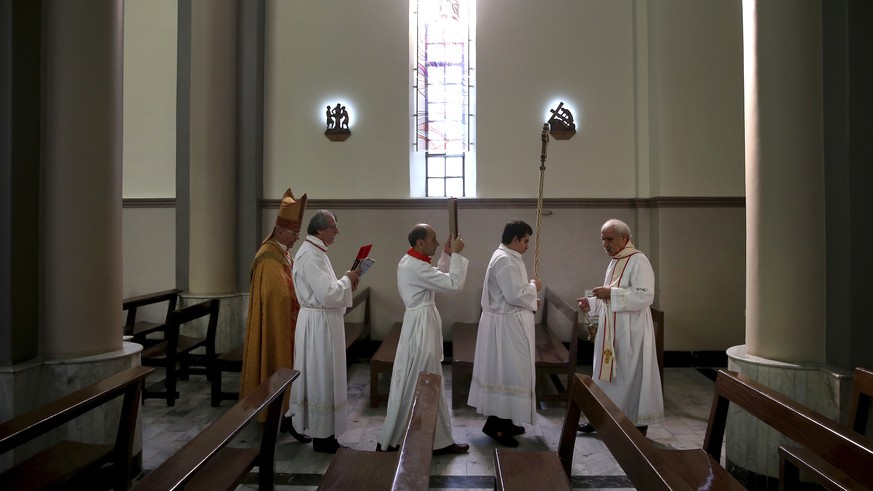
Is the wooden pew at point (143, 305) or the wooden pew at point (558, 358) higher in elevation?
the wooden pew at point (143, 305)

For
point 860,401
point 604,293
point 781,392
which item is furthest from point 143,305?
point 860,401

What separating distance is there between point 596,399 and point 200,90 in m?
5.73

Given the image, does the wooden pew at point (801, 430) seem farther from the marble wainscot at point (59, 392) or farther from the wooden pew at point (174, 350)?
the wooden pew at point (174, 350)

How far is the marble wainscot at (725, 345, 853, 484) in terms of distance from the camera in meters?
2.87

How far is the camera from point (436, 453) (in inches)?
142

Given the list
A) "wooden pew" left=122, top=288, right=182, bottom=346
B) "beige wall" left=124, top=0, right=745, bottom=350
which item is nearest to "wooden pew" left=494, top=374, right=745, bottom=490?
"wooden pew" left=122, top=288, right=182, bottom=346

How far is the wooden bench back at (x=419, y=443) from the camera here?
1.41m

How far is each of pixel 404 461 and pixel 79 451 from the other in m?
1.97

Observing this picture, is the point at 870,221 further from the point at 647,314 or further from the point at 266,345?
the point at 266,345

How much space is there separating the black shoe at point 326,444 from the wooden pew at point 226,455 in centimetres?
120

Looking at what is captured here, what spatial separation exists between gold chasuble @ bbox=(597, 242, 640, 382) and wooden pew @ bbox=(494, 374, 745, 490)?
126 cm

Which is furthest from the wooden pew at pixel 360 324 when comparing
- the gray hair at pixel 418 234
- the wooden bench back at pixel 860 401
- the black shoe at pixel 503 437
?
the wooden bench back at pixel 860 401

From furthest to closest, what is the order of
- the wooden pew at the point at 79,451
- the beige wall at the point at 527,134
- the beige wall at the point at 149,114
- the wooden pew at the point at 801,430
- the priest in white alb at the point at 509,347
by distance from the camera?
1. the beige wall at the point at 149,114
2. the beige wall at the point at 527,134
3. the priest in white alb at the point at 509,347
4. the wooden pew at the point at 79,451
5. the wooden pew at the point at 801,430

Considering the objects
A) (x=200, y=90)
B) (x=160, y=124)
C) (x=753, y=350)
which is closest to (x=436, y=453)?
(x=753, y=350)
